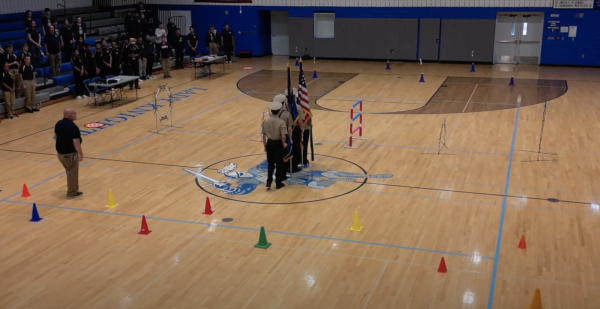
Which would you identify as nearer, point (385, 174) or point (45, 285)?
point (45, 285)

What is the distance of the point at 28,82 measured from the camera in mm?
21312

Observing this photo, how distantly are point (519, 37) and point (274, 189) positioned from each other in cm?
2258

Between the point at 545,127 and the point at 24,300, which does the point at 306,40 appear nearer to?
the point at 545,127

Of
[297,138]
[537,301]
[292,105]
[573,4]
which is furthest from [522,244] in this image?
[573,4]

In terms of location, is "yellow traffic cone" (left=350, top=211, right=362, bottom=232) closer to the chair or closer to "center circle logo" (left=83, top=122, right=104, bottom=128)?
"center circle logo" (left=83, top=122, right=104, bottom=128)

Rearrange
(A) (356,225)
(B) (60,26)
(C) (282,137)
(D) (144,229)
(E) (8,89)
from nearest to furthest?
1. (D) (144,229)
2. (A) (356,225)
3. (C) (282,137)
4. (E) (8,89)
5. (B) (60,26)

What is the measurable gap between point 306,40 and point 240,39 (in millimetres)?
3800

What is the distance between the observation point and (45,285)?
9711 millimetres

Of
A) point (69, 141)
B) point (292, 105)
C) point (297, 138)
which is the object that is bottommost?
point (297, 138)

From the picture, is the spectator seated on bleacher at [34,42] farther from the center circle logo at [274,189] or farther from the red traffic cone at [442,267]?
the red traffic cone at [442,267]

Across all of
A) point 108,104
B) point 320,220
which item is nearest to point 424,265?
point 320,220

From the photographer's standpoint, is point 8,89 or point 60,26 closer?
point 8,89

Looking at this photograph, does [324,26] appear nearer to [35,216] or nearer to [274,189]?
[274,189]

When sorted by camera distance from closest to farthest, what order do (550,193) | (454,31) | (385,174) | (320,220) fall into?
1. (320,220)
2. (550,193)
3. (385,174)
4. (454,31)
